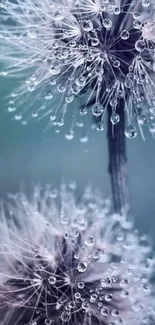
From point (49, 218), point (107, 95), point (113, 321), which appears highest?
point (107, 95)

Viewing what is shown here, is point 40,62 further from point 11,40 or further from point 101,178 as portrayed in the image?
point 101,178

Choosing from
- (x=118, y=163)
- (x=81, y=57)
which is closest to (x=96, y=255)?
(x=118, y=163)

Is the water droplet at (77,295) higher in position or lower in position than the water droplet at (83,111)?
lower

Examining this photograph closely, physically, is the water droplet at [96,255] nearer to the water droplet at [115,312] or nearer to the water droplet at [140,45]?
the water droplet at [115,312]

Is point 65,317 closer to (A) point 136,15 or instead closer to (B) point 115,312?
(B) point 115,312

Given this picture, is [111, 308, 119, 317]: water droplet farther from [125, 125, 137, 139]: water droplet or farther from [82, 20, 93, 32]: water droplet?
[82, 20, 93, 32]: water droplet

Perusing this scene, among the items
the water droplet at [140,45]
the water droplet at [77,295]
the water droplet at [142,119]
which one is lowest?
the water droplet at [77,295]

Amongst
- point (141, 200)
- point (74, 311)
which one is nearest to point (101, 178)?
point (141, 200)

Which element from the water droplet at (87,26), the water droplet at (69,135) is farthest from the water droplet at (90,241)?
the water droplet at (87,26)
